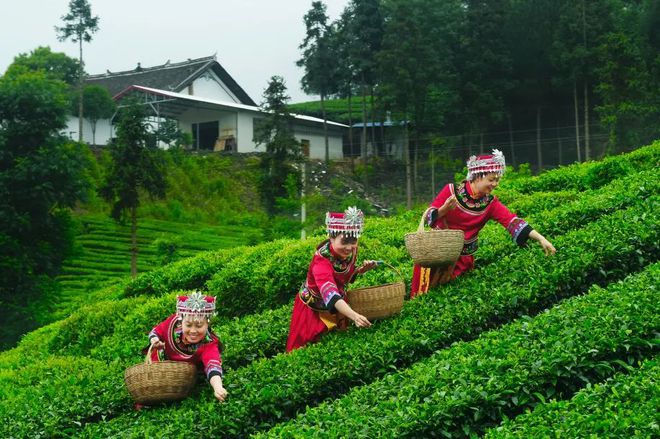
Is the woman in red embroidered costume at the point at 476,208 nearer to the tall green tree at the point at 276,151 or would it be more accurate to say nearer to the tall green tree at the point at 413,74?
the tall green tree at the point at 276,151

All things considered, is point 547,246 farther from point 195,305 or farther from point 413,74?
point 413,74

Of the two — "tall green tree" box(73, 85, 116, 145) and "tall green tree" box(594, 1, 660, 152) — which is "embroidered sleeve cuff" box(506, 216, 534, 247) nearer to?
"tall green tree" box(594, 1, 660, 152)

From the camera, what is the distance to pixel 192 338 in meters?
6.30

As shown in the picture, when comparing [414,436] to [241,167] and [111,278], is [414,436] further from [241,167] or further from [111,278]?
[241,167]

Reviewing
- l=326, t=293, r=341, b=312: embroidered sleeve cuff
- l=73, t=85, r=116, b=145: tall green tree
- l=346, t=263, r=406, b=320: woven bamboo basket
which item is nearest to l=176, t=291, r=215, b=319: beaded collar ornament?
l=326, t=293, r=341, b=312: embroidered sleeve cuff

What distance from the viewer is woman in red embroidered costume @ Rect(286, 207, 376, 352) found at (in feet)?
21.4

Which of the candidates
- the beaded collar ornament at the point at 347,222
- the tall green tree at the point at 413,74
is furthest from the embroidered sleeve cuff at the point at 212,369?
the tall green tree at the point at 413,74

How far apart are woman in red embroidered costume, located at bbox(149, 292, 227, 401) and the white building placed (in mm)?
22645

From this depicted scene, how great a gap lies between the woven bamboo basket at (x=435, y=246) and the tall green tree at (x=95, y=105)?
986 inches

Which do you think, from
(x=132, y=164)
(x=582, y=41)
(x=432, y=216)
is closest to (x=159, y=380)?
(x=432, y=216)

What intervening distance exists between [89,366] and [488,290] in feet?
13.2

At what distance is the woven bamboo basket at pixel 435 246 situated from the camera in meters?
6.85

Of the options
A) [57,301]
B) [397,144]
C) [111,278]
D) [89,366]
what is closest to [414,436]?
[89,366]

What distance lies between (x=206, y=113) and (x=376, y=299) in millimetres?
26199
